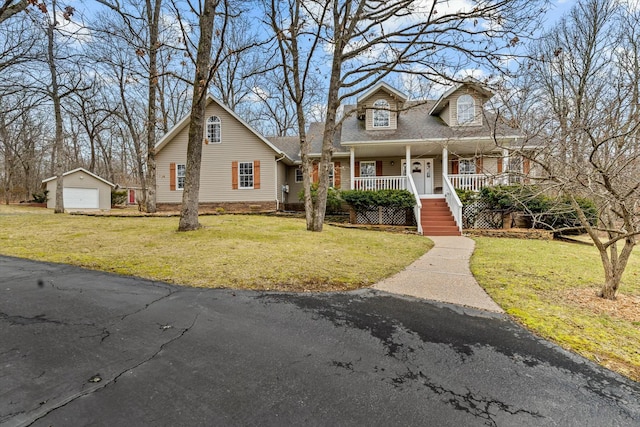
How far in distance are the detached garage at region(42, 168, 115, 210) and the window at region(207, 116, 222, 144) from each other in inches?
515

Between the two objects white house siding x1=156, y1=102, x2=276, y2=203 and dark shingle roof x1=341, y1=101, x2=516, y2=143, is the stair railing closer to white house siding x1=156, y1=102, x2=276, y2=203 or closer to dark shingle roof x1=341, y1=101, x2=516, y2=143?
dark shingle roof x1=341, y1=101, x2=516, y2=143

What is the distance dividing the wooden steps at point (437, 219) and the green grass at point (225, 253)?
6.70ft

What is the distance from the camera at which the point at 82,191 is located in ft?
75.9

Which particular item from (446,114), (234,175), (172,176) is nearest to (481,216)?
(446,114)

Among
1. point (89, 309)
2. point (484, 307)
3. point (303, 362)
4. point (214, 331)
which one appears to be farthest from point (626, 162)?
point (89, 309)

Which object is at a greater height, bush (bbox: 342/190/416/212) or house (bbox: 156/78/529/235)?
house (bbox: 156/78/529/235)

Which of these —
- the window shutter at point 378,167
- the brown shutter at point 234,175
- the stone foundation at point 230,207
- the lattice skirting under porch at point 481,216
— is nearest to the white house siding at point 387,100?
the window shutter at point 378,167

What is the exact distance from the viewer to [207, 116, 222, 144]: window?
1686 centimetres

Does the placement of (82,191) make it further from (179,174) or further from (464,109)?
(464,109)

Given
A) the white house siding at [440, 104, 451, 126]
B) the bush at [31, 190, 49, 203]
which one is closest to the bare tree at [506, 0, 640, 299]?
the white house siding at [440, 104, 451, 126]

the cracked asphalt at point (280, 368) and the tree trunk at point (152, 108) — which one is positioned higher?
the tree trunk at point (152, 108)

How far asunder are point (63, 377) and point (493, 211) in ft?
46.7

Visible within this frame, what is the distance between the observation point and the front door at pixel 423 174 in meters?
16.3

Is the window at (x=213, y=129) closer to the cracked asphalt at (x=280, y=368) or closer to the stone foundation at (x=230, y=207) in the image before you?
the stone foundation at (x=230, y=207)
